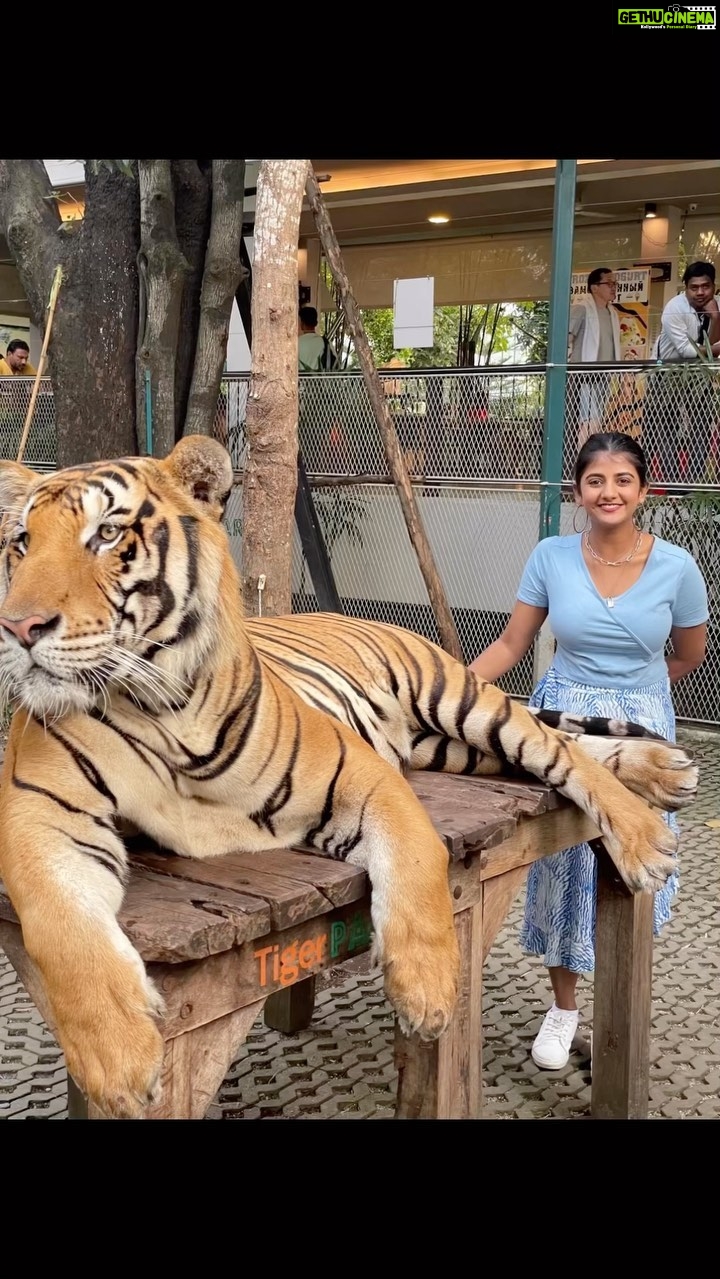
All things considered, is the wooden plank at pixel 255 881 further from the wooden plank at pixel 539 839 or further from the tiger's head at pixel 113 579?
the wooden plank at pixel 539 839

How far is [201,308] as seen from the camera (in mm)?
5645

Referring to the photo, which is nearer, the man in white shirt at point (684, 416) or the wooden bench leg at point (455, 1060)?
the wooden bench leg at point (455, 1060)

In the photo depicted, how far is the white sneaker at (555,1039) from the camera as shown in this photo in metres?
3.17

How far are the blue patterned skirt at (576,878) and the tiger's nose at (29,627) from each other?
1.79 m

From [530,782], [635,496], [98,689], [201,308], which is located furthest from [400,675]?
[201,308]

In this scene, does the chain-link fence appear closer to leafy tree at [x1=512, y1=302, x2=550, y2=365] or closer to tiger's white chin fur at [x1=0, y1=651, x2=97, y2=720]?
leafy tree at [x1=512, y1=302, x2=550, y2=365]

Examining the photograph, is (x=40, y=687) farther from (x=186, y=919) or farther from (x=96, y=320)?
(x=96, y=320)

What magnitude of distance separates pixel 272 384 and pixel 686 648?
2083mm

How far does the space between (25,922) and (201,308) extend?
4530 mm

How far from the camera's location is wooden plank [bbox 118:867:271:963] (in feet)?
5.18

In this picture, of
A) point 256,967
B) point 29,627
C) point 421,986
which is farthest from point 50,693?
point 421,986

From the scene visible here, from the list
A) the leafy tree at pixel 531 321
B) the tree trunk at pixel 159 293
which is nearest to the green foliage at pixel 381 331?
the leafy tree at pixel 531 321

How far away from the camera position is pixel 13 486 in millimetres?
1875
